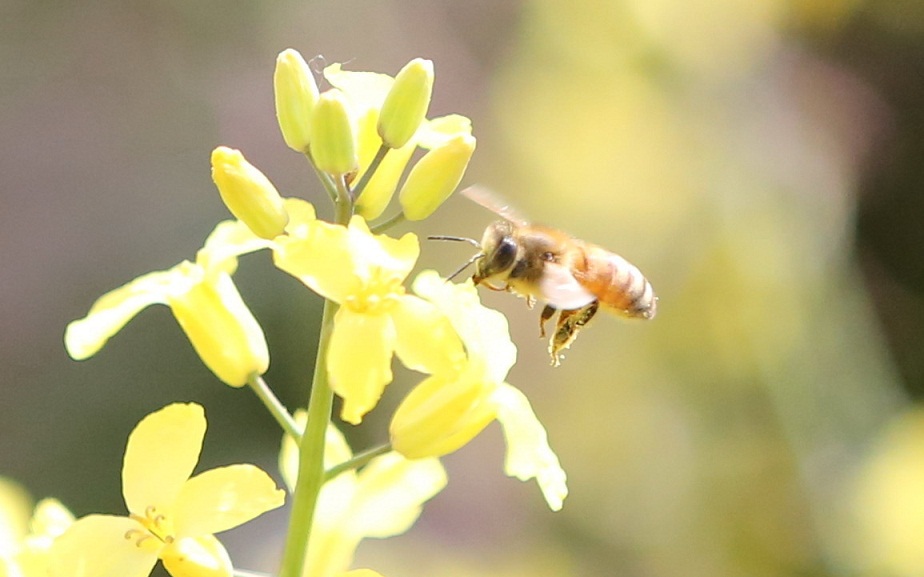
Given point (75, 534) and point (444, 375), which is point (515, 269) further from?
point (75, 534)

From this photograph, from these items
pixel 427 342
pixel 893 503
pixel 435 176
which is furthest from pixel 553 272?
pixel 893 503

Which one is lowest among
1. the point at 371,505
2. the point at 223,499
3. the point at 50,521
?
the point at 50,521

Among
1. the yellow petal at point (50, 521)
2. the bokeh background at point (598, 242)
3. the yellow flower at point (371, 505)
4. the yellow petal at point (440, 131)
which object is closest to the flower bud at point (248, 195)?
the yellow petal at point (440, 131)

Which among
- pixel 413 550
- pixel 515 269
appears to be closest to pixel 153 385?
pixel 413 550

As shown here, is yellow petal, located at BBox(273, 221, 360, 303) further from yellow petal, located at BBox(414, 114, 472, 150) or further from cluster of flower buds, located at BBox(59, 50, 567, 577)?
yellow petal, located at BBox(414, 114, 472, 150)

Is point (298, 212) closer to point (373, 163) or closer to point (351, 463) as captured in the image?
point (373, 163)

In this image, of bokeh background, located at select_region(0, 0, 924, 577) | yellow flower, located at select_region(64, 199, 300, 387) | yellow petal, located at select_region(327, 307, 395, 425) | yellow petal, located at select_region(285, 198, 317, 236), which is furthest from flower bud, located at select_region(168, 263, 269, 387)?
bokeh background, located at select_region(0, 0, 924, 577)
